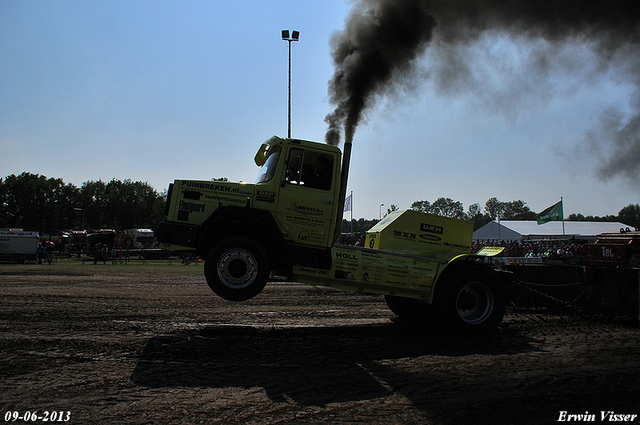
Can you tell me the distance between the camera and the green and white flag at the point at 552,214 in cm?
3489

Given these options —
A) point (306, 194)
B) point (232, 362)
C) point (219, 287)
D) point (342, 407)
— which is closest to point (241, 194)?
point (306, 194)

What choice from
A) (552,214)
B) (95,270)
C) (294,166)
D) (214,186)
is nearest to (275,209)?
(294,166)

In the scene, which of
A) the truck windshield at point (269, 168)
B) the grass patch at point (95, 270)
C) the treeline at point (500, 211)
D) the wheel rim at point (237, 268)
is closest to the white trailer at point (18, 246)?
the grass patch at point (95, 270)

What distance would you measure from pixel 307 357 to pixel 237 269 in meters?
1.80

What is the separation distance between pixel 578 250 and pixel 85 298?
1268 inches

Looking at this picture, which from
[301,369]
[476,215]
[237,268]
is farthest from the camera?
[476,215]

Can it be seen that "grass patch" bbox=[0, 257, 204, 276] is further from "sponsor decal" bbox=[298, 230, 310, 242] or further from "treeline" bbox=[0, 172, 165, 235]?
"treeline" bbox=[0, 172, 165, 235]

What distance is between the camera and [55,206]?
Answer: 312 feet

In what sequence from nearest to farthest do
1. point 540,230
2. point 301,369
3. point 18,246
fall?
1. point 301,369
2. point 18,246
3. point 540,230

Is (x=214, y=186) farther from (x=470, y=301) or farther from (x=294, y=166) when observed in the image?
(x=470, y=301)

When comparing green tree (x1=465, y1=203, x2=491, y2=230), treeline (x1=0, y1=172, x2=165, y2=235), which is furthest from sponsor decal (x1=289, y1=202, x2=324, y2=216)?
green tree (x1=465, y1=203, x2=491, y2=230)

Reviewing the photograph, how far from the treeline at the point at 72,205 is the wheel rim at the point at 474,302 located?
85.9 metres

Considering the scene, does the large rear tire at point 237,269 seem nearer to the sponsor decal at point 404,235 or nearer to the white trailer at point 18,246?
the sponsor decal at point 404,235

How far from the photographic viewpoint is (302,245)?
6.79m
